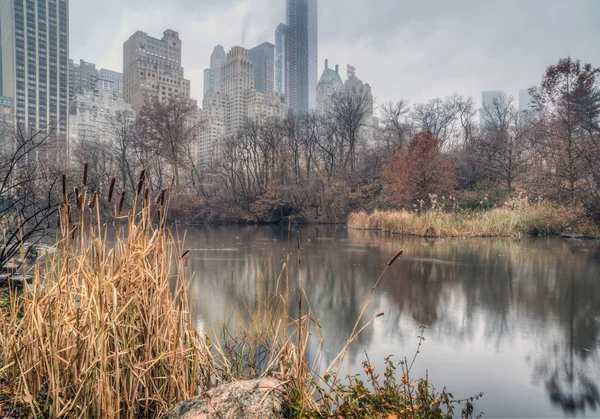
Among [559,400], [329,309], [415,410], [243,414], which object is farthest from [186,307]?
[329,309]

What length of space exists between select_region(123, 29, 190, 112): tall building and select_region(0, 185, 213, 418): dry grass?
56.8 meters

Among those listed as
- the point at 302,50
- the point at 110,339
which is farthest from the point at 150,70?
the point at 302,50

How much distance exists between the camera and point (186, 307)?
2514 mm

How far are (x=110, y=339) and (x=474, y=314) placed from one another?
4652mm

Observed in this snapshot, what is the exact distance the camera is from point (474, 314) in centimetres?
534

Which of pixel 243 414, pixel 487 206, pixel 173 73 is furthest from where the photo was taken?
pixel 173 73

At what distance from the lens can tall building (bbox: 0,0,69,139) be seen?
40.1 meters

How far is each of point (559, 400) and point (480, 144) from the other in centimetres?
2852

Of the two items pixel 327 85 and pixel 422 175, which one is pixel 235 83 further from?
pixel 422 175

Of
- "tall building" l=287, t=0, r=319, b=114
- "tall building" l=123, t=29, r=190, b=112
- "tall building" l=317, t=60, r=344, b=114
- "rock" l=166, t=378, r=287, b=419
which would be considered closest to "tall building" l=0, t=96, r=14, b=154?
"rock" l=166, t=378, r=287, b=419

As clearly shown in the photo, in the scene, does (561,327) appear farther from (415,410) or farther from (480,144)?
(480,144)

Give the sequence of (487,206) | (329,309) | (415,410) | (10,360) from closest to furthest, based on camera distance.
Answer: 1. (415,410)
2. (10,360)
3. (329,309)
4. (487,206)

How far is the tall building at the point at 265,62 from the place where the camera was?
12678 centimetres

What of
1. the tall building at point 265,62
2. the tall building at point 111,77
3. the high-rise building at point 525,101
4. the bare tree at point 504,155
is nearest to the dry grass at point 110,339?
the high-rise building at point 525,101
